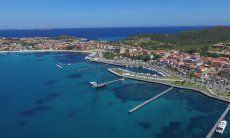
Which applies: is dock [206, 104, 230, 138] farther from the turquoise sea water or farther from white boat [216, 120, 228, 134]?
the turquoise sea water

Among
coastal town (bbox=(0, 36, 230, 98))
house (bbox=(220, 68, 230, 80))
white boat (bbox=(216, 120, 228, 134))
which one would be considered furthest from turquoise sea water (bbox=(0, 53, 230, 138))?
house (bbox=(220, 68, 230, 80))

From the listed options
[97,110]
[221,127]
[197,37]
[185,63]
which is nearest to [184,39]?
[197,37]

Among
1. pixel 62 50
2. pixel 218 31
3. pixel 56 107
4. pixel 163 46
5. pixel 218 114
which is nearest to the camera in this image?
pixel 218 114

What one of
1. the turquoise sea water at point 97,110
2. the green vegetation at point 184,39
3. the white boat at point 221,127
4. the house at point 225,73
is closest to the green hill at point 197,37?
the green vegetation at point 184,39

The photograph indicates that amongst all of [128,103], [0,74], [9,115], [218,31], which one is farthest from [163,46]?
[9,115]

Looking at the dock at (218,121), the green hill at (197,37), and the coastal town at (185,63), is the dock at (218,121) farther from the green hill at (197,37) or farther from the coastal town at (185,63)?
the green hill at (197,37)

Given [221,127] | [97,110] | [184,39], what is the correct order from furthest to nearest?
[184,39] → [97,110] → [221,127]

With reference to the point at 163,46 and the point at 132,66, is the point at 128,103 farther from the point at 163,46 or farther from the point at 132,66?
the point at 163,46

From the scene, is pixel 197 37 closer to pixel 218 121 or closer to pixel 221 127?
pixel 218 121

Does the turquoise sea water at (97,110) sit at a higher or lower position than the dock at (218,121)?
lower
